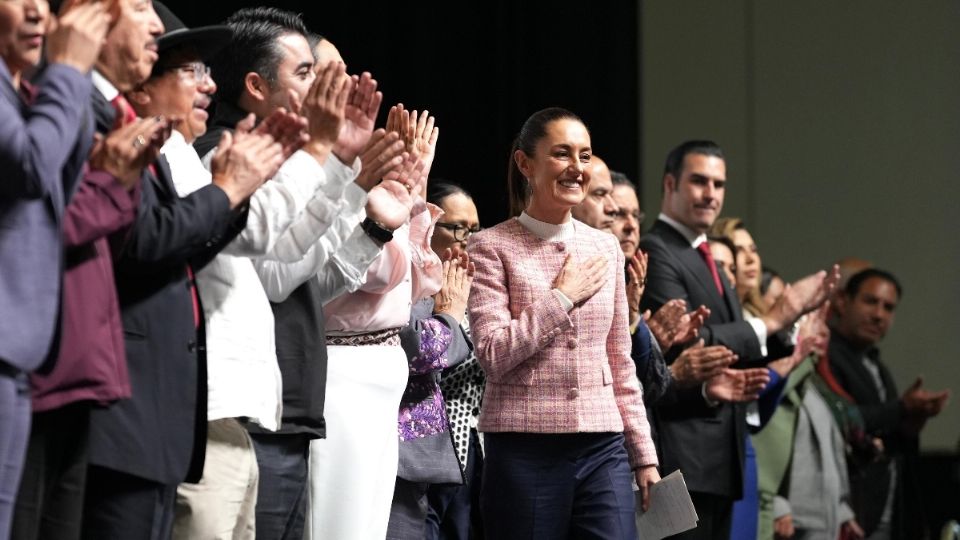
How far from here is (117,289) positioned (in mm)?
2270

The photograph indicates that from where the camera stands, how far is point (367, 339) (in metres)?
3.08

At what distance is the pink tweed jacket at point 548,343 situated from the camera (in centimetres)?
339

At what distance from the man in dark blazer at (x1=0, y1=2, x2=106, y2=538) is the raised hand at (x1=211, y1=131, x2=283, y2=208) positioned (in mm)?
324

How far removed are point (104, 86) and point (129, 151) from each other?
0.80 feet

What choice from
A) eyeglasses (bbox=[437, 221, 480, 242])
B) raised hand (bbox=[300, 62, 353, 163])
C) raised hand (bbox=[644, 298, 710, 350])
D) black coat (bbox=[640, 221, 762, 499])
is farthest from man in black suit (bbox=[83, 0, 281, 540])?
black coat (bbox=[640, 221, 762, 499])

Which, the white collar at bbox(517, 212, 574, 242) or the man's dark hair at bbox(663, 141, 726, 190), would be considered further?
the man's dark hair at bbox(663, 141, 726, 190)

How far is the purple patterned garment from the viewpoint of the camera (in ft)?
11.0

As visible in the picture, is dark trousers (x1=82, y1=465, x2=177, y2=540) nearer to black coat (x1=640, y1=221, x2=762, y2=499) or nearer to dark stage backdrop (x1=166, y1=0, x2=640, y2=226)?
black coat (x1=640, y1=221, x2=762, y2=499)

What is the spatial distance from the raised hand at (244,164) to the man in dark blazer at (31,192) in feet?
1.06

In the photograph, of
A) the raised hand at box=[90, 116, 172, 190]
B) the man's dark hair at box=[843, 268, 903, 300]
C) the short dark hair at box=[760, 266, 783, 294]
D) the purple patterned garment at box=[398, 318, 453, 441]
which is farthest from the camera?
the man's dark hair at box=[843, 268, 903, 300]

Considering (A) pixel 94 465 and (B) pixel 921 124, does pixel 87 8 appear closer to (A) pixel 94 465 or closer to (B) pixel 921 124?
(A) pixel 94 465

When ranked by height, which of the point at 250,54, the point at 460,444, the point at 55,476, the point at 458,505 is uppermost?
the point at 250,54

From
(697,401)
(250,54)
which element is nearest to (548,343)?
(250,54)

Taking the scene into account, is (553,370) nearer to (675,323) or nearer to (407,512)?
(407,512)
